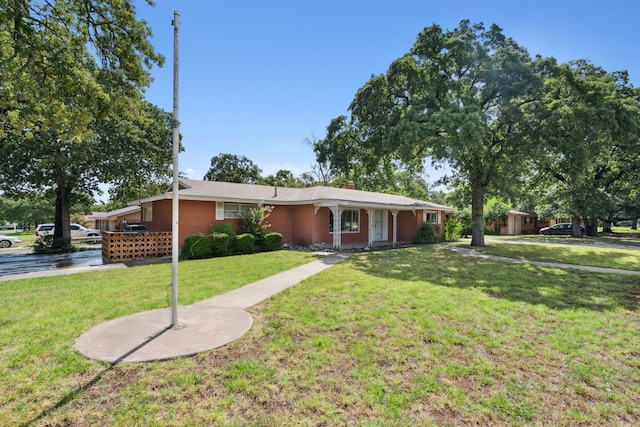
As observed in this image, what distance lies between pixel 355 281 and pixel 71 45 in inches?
337

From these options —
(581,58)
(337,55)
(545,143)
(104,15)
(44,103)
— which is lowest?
(44,103)

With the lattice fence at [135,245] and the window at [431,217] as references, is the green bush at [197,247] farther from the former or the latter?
the window at [431,217]

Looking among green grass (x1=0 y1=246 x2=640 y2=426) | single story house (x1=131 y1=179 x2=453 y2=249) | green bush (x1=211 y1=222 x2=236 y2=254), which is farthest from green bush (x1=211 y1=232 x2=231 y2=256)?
green grass (x1=0 y1=246 x2=640 y2=426)

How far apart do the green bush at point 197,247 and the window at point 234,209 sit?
9.22 ft

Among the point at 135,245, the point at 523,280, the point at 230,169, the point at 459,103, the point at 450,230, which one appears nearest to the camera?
the point at 523,280

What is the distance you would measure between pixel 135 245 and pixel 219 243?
147 inches

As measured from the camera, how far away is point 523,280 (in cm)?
870

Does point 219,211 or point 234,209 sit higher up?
point 234,209

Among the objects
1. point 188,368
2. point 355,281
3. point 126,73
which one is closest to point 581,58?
point 355,281

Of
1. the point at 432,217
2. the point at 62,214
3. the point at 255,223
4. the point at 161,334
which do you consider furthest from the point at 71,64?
the point at 432,217

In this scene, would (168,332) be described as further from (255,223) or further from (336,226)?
(336,226)

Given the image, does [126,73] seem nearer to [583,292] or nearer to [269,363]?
[269,363]

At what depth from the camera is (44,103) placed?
6559mm

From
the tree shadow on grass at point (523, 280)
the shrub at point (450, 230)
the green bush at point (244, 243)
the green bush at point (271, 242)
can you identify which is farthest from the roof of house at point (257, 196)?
the shrub at point (450, 230)
